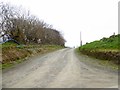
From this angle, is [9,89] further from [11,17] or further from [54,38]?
Answer: [54,38]

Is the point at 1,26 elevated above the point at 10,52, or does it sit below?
above

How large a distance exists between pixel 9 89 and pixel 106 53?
1533cm

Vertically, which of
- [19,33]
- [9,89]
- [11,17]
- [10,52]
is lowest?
[9,89]

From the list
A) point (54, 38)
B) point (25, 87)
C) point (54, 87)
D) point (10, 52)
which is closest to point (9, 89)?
point (25, 87)

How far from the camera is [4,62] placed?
2423cm

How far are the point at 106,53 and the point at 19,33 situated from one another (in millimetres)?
31180

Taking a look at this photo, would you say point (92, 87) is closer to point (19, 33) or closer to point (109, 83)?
point (109, 83)

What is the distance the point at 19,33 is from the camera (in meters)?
52.8

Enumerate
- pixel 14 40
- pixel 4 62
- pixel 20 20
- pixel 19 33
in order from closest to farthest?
pixel 4 62 < pixel 14 40 < pixel 19 33 < pixel 20 20

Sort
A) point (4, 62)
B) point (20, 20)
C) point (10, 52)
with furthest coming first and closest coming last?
point (20, 20) < point (10, 52) < point (4, 62)

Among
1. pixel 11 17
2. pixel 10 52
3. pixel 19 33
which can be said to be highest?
pixel 11 17

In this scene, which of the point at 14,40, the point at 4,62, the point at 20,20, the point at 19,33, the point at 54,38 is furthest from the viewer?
the point at 54,38

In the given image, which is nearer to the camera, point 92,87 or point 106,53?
point 92,87

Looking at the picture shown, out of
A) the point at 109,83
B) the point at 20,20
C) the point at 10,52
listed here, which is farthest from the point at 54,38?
the point at 109,83
